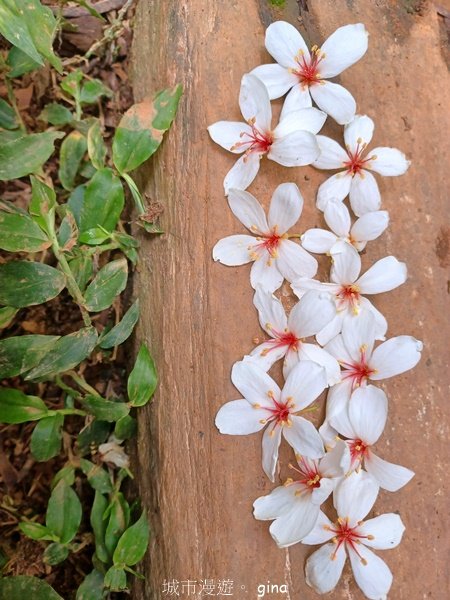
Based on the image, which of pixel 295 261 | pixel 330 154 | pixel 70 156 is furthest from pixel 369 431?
pixel 70 156

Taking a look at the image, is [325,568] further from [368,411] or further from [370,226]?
[370,226]

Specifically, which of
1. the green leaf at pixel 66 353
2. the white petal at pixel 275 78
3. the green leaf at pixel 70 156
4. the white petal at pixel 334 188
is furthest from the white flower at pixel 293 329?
the green leaf at pixel 70 156

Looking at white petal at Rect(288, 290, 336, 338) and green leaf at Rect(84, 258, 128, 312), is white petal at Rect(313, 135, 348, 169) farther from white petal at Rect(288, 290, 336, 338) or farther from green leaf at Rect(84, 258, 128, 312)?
green leaf at Rect(84, 258, 128, 312)

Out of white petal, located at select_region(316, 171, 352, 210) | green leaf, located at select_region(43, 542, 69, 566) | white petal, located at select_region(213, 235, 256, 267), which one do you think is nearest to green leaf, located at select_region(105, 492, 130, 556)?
green leaf, located at select_region(43, 542, 69, 566)

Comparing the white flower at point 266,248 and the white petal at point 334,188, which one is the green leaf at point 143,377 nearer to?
the white flower at point 266,248

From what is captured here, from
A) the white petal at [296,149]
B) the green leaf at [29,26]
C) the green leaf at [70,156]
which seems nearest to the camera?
the green leaf at [29,26]

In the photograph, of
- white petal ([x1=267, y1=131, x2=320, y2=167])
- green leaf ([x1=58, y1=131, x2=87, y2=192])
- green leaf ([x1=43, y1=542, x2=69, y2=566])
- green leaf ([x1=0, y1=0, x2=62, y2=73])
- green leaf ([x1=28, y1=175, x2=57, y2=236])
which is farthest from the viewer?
green leaf ([x1=58, y1=131, x2=87, y2=192])

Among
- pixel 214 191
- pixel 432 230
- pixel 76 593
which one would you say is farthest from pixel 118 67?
pixel 76 593
